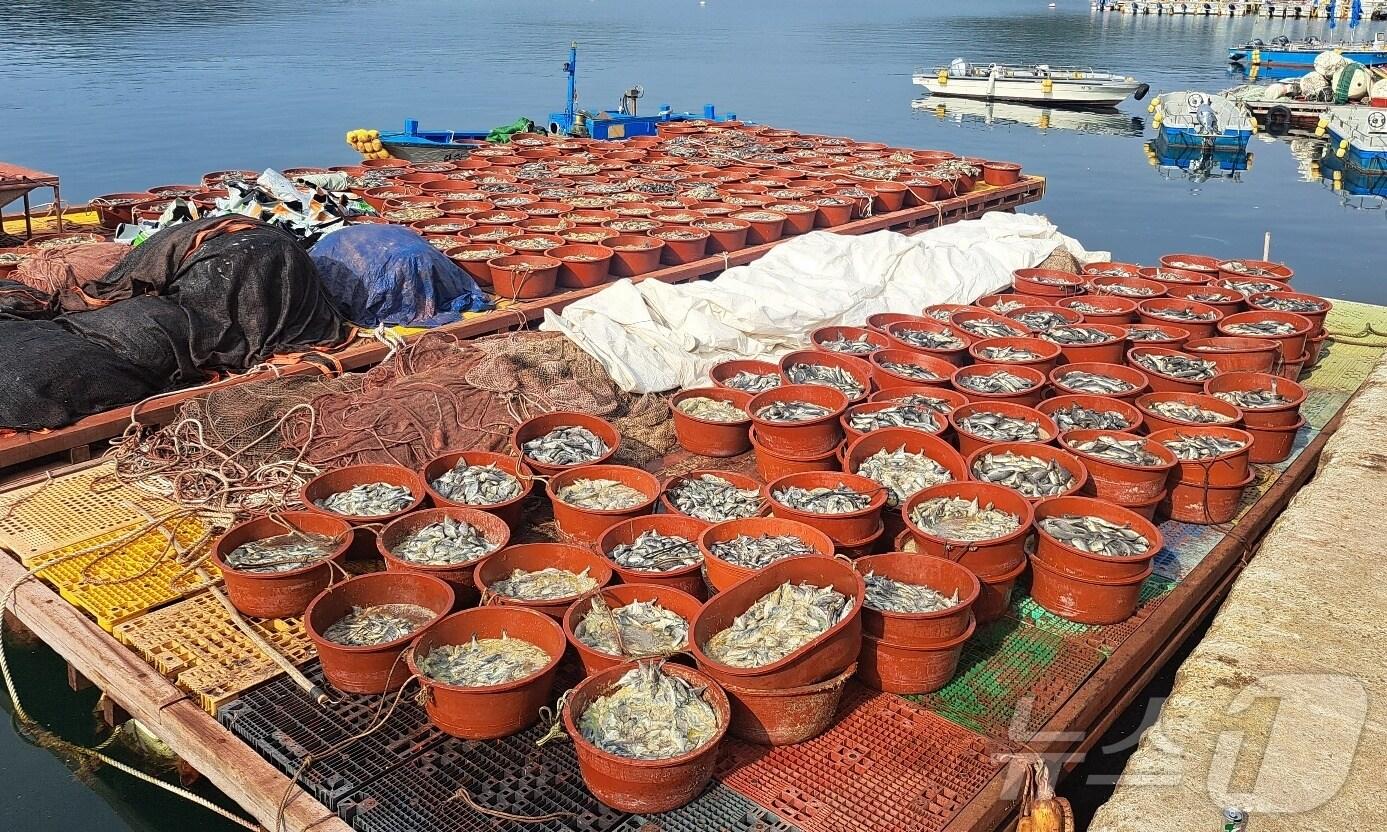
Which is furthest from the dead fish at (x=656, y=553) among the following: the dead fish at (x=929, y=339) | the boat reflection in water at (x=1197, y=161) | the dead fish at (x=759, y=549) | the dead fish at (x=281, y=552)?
the boat reflection in water at (x=1197, y=161)

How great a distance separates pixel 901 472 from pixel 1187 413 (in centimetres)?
223

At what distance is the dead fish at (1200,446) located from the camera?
5852 millimetres

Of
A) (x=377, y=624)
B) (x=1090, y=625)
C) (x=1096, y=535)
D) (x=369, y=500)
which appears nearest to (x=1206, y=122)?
(x=1096, y=535)

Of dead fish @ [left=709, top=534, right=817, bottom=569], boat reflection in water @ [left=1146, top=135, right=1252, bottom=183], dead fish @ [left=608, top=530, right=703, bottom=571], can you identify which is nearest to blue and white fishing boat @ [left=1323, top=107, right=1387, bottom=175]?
boat reflection in water @ [left=1146, top=135, right=1252, bottom=183]

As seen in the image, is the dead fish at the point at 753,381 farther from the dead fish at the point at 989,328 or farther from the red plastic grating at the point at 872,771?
the red plastic grating at the point at 872,771

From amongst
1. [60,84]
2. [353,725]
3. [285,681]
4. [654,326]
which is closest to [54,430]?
[285,681]

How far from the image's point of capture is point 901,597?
4.46 metres

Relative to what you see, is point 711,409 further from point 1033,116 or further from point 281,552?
point 1033,116

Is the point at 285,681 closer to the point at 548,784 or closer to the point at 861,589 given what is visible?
the point at 548,784

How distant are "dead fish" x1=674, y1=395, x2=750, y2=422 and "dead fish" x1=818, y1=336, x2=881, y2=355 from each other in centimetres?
122

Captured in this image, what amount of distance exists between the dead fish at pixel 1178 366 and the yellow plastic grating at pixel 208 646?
5.78 metres

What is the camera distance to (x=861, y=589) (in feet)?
13.7

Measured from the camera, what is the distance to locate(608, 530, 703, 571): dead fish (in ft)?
15.4

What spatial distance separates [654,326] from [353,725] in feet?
12.8
